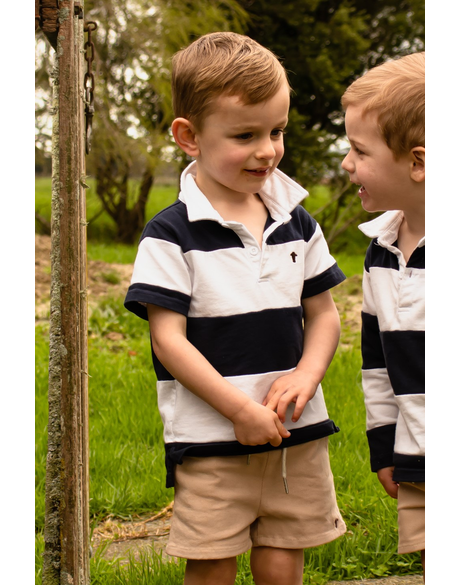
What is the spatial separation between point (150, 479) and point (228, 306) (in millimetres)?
1604

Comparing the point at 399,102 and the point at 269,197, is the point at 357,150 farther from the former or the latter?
the point at 269,197

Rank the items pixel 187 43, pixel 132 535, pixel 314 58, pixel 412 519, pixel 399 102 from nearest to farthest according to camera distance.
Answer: pixel 399 102
pixel 412 519
pixel 132 535
pixel 187 43
pixel 314 58

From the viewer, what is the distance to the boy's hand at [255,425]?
1772 mm

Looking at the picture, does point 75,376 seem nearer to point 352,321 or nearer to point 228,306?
point 228,306

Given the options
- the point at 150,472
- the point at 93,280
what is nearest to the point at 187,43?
the point at 93,280

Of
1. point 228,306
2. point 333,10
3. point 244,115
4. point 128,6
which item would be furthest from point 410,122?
point 333,10

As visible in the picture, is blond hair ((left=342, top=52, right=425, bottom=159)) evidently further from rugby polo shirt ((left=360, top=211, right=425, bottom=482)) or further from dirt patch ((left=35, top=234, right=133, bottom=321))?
dirt patch ((left=35, top=234, right=133, bottom=321))

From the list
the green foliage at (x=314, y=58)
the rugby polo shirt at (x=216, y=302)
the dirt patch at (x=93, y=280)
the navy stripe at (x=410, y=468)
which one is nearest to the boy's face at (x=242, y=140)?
the rugby polo shirt at (x=216, y=302)

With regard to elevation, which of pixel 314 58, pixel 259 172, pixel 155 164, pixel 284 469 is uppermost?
pixel 314 58

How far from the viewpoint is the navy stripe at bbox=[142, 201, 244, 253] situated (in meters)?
1.84

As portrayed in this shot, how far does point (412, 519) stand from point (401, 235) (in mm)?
746

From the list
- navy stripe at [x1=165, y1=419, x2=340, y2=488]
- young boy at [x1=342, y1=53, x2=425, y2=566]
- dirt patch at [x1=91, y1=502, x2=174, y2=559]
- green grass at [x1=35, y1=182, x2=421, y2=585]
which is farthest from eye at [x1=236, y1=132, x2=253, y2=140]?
dirt patch at [x1=91, y1=502, x2=174, y2=559]

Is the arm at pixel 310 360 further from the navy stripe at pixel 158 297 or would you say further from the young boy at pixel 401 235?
the navy stripe at pixel 158 297

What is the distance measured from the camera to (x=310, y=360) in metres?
1.94
